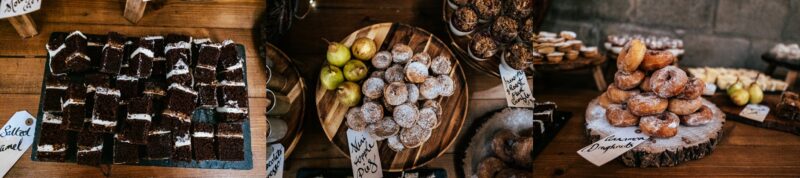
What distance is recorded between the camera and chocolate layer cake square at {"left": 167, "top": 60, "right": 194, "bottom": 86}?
1789 mm

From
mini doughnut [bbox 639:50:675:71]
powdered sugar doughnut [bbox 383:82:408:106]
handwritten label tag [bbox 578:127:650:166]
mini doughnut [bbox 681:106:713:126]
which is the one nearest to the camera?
powdered sugar doughnut [bbox 383:82:408:106]

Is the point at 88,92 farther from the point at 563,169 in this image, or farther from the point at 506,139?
the point at 563,169

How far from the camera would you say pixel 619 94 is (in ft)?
7.59

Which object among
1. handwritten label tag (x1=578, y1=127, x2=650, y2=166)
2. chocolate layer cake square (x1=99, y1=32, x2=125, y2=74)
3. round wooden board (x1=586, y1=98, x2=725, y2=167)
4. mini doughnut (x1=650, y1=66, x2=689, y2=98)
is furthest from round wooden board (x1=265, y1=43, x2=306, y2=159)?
mini doughnut (x1=650, y1=66, x2=689, y2=98)

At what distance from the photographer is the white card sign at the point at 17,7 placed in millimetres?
1677

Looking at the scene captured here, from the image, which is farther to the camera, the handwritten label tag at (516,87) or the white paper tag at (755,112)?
the white paper tag at (755,112)

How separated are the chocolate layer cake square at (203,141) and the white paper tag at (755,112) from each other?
2.60 m

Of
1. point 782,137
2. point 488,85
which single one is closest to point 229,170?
point 488,85

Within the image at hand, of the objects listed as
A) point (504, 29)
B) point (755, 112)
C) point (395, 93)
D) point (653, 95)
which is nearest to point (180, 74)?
point (395, 93)

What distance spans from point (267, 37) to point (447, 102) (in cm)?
68

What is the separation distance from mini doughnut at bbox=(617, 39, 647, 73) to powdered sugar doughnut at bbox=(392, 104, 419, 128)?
43.1 inches

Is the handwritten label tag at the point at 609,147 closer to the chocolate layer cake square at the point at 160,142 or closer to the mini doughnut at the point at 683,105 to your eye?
the mini doughnut at the point at 683,105

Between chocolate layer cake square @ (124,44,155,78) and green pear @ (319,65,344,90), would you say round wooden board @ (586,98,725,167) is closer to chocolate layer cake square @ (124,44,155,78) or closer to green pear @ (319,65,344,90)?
green pear @ (319,65,344,90)

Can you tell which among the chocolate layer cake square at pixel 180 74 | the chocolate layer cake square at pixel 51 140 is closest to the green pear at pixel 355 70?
the chocolate layer cake square at pixel 180 74
